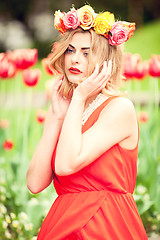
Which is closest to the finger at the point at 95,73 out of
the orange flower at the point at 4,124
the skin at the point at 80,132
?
the skin at the point at 80,132

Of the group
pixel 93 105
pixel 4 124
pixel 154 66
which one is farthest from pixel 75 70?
pixel 4 124

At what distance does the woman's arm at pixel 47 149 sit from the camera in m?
1.95

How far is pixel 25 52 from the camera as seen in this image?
3.56m

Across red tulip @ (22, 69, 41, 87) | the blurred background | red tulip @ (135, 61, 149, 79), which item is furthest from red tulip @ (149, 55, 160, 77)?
the blurred background

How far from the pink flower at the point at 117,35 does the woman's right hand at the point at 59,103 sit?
0.36 metres

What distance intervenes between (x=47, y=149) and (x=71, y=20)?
605 mm

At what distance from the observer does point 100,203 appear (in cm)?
174

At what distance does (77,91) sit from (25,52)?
1910 millimetres

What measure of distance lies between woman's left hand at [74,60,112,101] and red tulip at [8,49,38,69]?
184 cm

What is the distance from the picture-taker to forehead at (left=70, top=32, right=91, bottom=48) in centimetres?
185

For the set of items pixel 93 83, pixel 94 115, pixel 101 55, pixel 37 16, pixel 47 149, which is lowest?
pixel 47 149

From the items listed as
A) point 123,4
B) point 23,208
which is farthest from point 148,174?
point 123,4

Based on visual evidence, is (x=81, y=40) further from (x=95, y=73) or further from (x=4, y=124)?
(x=4, y=124)

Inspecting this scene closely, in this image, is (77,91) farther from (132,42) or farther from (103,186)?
(132,42)
